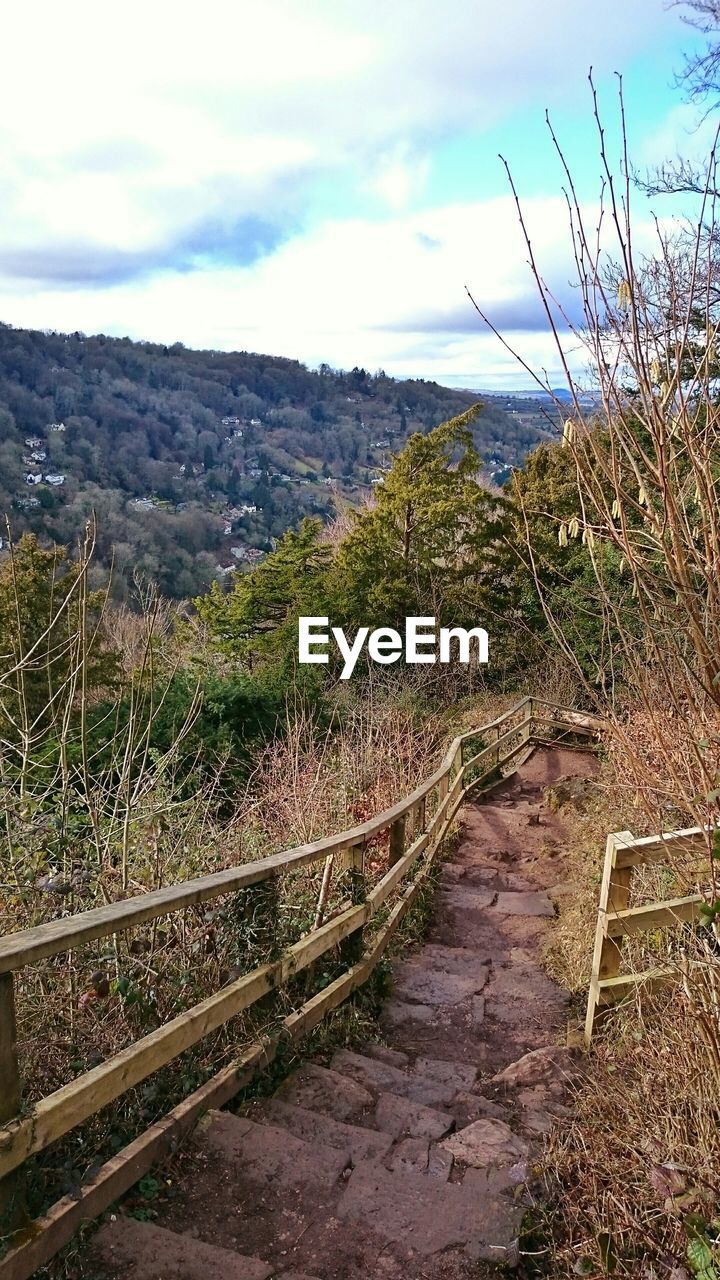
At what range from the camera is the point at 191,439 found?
95062mm

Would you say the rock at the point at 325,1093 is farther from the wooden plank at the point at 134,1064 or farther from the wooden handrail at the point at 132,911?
the wooden handrail at the point at 132,911

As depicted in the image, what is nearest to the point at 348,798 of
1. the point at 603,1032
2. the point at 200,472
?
the point at 603,1032

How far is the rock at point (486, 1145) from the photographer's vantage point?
3.48m

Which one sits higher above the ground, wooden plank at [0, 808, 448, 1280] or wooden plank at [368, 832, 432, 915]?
wooden plank at [0, 808, 448, 1280]

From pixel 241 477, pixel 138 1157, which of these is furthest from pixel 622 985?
pixel 241 477

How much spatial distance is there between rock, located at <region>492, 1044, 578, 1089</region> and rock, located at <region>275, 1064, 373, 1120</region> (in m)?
0.85

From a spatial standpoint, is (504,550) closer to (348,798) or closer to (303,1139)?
(348,798)

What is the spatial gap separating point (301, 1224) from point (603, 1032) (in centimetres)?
220

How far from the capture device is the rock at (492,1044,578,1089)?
14.3 ft

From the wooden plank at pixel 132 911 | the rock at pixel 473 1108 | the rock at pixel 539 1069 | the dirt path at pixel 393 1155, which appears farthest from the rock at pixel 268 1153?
the rock at pixel 539 1069

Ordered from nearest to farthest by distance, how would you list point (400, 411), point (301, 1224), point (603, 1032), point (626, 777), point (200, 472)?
point (301, 1224) < point (603, 1032) < point (626, 777) < point (200, 472) < point (400, 411)

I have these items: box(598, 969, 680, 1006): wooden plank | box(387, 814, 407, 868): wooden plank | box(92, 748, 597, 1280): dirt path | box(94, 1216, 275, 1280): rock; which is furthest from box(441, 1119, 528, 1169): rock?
box(387, 814, 407, 868): wooden plank

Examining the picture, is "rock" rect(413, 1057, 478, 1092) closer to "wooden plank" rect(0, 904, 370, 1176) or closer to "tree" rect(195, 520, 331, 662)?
"wooden plank" rect(0, 904, 370, 1176)

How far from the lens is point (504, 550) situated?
2233 cm
